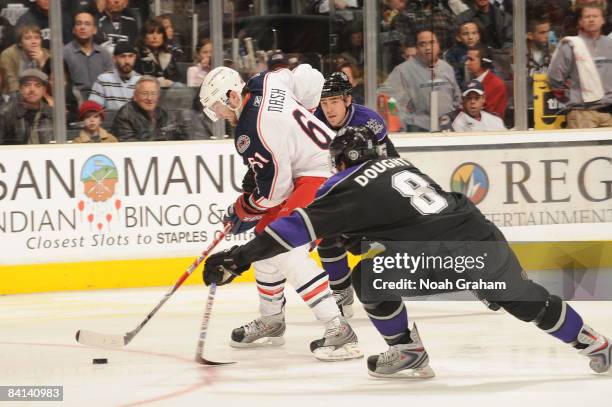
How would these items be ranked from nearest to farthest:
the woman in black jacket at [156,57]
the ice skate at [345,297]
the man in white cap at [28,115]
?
the ice skate at [345,297], the man in white cap at [28,115], the woman in black jacket at [156,57]

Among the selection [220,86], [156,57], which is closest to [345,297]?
[220,86]

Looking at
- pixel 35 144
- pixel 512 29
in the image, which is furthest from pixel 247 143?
pixel 512 29

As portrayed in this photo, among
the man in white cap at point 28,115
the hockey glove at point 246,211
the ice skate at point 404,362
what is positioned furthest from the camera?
the man in white cap at point 28,115

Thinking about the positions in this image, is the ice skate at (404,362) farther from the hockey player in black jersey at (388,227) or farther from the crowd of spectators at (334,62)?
the crowd of spectators at (334,62)

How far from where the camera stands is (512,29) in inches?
A: 270

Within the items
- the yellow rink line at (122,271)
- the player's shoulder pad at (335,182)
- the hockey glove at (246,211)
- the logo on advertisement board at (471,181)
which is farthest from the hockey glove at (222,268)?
the logo on advertisement board at (471,181)

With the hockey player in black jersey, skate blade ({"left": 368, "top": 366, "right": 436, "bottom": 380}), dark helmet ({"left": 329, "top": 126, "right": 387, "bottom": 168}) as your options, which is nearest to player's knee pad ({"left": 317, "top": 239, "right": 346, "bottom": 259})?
skate blade ({"left": 368, "top": 366, "right": 436, "bottom": 380})

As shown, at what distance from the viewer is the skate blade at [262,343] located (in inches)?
178

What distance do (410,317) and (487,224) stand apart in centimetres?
174

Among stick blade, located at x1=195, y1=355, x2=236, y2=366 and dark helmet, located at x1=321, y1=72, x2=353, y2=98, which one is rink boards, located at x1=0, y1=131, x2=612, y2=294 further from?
stick blade, located at x1=195, y1=355, x2=236, y2=366

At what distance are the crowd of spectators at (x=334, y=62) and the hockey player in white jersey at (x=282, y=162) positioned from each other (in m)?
2.19

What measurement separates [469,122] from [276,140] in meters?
2.83

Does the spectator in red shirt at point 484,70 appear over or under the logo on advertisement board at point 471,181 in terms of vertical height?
over

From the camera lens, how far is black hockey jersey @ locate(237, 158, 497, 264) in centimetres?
335
